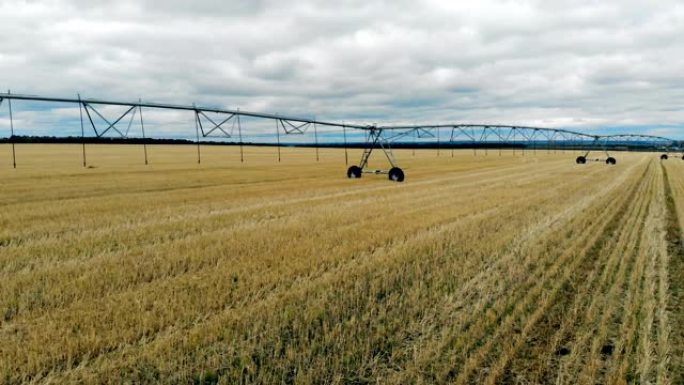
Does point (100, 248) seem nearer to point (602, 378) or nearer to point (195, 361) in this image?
point (195, 361)

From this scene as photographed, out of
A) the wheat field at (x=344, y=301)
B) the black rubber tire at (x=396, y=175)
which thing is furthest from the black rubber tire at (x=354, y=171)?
the wheat field at (x=344, y=301)

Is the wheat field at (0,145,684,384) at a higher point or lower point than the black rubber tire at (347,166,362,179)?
lower

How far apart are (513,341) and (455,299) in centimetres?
148

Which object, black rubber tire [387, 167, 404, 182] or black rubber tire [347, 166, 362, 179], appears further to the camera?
black rubber tire [347, 166, 362, 179]

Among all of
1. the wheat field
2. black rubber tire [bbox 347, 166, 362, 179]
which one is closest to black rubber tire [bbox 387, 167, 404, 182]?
black rubber tire [bbox 347, 166, 362, 179]

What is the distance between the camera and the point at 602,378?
4.27 meters

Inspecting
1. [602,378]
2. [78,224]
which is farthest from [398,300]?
[78,224]

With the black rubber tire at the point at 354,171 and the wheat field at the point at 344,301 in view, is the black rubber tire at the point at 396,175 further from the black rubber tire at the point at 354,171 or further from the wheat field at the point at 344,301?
the wheat field at the point at 344,301

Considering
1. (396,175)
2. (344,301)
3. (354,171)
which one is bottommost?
(344,301)

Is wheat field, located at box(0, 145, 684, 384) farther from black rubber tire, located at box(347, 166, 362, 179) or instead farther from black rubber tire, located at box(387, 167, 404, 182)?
black rubber tire, located at box(347, 166, 362, 179)

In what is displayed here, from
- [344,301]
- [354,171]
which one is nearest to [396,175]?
[354,171]

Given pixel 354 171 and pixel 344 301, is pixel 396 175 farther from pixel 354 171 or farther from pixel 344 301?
pixel 344 301

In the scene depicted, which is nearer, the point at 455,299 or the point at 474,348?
the point at 474,348

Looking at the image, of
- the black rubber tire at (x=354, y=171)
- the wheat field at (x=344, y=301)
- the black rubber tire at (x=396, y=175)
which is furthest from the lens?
the black rubber tire at (x=354, y=171)
